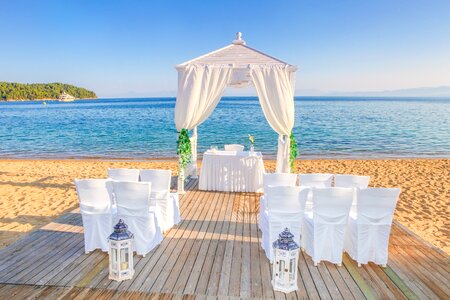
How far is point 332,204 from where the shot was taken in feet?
11.5

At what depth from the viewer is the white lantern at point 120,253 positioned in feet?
9.98

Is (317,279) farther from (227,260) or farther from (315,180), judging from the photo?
(315,180)

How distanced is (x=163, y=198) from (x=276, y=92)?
346 centimetres

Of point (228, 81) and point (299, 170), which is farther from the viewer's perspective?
point (299, 170)

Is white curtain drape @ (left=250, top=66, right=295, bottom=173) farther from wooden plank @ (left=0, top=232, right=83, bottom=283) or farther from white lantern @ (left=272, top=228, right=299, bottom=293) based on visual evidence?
wooden plank @ (left=0, top=232, right=83, bottom=283)

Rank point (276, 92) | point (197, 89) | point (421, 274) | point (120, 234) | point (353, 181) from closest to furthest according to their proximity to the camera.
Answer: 1. point (120, 234)
2. point (421, 274)
3. point (353, 181)
4. point (276, 92)
5. point (197, 89)

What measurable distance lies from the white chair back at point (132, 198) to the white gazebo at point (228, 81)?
3.03m

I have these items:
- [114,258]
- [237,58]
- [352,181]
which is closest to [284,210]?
[352,181]

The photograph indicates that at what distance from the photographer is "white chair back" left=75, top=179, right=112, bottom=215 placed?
387 centimetres

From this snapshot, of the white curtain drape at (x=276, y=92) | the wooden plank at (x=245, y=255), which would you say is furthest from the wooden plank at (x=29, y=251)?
the white curtain drape at (x=276, y=92)

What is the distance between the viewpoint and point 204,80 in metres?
6.45

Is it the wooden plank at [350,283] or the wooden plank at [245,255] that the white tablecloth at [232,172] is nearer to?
the wooden plank at [245,255]

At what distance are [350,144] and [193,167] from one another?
13958 millimetres

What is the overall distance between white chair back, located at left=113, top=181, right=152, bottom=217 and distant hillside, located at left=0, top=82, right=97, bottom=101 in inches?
4830
